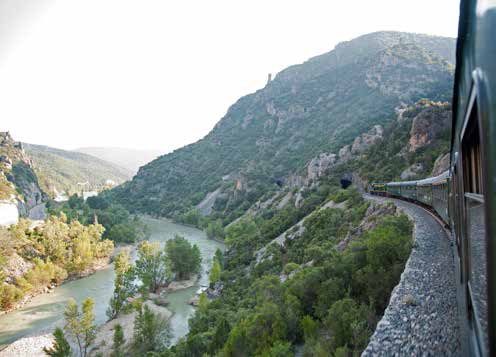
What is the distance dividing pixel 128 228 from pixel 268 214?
2413 centimetres

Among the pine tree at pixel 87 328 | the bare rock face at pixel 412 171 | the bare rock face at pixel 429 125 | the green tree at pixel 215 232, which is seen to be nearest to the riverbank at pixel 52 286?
the pine tree at pixel 87 328

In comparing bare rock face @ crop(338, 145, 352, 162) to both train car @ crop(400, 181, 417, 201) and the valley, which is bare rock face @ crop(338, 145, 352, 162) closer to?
the valley

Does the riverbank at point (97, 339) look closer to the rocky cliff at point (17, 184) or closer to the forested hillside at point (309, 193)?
the forested hillside at point (309, 193)

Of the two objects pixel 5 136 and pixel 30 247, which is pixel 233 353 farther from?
pixel 5 136

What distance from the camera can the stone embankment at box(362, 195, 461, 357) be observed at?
4.58m

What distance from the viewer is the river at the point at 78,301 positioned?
80.5ft

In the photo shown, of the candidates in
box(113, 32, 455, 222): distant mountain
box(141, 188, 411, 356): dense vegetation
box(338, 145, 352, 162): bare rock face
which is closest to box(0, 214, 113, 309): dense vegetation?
box(141, 188, 411, 356): dense vegetation

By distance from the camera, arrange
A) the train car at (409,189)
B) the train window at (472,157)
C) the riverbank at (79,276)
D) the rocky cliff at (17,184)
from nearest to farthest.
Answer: the train window at (472,157), the train car at (409,189), the riverbank at (79,276), the rocky cliff at (17,184)

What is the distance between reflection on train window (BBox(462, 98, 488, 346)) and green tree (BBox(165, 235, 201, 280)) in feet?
114

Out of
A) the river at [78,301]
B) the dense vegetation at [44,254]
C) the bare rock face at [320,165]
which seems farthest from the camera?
the bare rock face at [320,165]

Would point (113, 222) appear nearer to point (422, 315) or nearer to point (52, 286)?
point (52, 286)

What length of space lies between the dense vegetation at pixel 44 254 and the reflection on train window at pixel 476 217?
34250 millimetres

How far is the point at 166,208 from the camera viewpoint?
87.9 meters

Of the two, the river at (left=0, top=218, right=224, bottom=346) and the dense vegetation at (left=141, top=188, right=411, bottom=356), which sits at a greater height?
the dense vegetation at (left=141, top=188, right=411, bottom=356)
